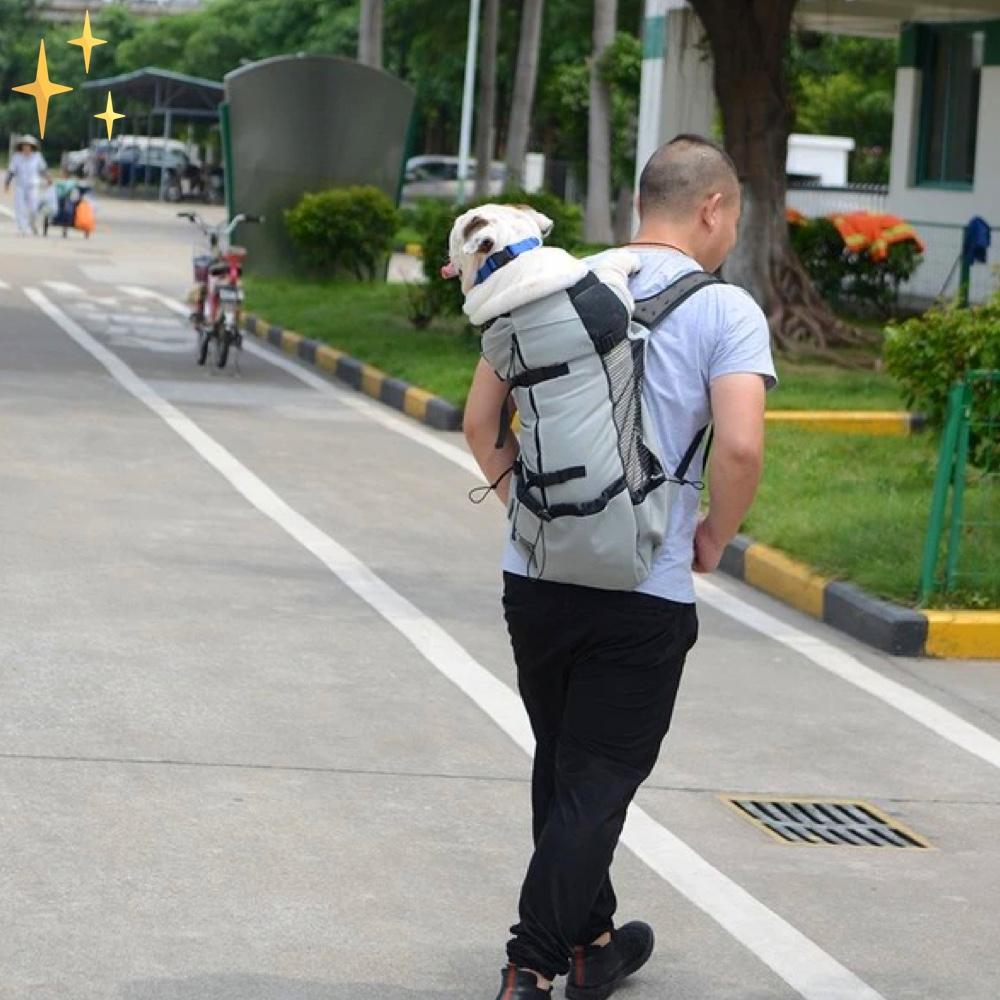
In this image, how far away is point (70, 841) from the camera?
5.57m

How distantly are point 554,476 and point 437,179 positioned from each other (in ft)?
195

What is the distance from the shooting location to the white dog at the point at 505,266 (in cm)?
424

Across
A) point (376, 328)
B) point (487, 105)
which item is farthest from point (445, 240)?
point (487, 105)

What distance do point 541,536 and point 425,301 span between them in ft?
54.9

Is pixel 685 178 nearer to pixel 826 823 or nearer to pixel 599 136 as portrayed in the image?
pixel 826 823

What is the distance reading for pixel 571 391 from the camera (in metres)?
4.26

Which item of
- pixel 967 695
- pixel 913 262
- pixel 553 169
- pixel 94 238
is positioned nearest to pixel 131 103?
pixel 553 169

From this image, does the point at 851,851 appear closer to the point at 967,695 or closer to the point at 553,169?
the point at 967,695

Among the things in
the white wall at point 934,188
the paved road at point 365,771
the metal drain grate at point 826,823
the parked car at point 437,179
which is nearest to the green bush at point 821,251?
the white wall at point 934,188

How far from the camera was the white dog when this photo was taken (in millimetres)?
4238

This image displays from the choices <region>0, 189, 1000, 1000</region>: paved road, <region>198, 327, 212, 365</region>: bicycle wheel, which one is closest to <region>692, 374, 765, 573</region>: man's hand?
<region>0, 189, 1000, 1000</region>: paved road

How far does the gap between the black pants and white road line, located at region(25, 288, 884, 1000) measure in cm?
70

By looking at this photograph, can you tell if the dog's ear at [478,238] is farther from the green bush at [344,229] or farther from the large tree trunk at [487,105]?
the large tree trunk at [487,105]

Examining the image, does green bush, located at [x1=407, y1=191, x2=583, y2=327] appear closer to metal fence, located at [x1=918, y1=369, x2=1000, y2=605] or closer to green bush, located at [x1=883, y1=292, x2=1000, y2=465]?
green bush, located at [x1=883, y1=292, x2=1000, y2=465]
